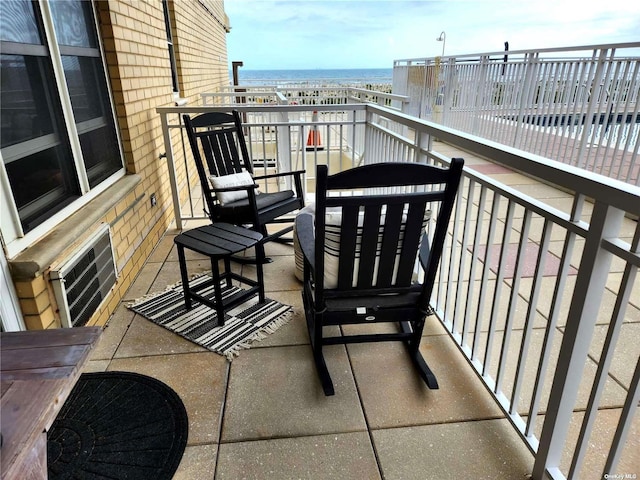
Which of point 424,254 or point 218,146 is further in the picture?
point 218,146

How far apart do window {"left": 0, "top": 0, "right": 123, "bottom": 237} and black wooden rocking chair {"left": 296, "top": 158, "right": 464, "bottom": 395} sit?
127cm

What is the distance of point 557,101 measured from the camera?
499 cm

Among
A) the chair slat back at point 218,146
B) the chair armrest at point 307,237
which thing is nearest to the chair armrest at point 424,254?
the chair armrest at point 307,237

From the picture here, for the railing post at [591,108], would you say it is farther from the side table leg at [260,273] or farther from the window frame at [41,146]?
the window frame at [41,146]

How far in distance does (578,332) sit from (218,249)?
1675 millimetres

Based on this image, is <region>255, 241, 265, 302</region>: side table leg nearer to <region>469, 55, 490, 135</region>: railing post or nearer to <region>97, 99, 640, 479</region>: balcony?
<region>97, 99, 640, 479</region>: balcony

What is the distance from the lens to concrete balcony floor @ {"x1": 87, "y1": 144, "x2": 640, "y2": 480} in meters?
1.52

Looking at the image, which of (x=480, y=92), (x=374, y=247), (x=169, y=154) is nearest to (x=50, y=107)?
(x=169, y=154)

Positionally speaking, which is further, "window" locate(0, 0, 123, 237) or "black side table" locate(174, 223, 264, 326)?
"black side table" locate(174, 223, 264, 326)

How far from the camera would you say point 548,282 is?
111 inches

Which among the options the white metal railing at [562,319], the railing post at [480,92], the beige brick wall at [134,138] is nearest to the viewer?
the white metal railing at [562,319]

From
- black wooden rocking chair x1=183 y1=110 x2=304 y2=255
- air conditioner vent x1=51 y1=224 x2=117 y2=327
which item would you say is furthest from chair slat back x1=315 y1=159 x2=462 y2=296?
black wooden rocking chair x1=183 y1=110 x2=304 y2=255

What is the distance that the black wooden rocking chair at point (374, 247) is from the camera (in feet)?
4.91

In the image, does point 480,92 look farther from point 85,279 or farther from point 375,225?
point 85,279
